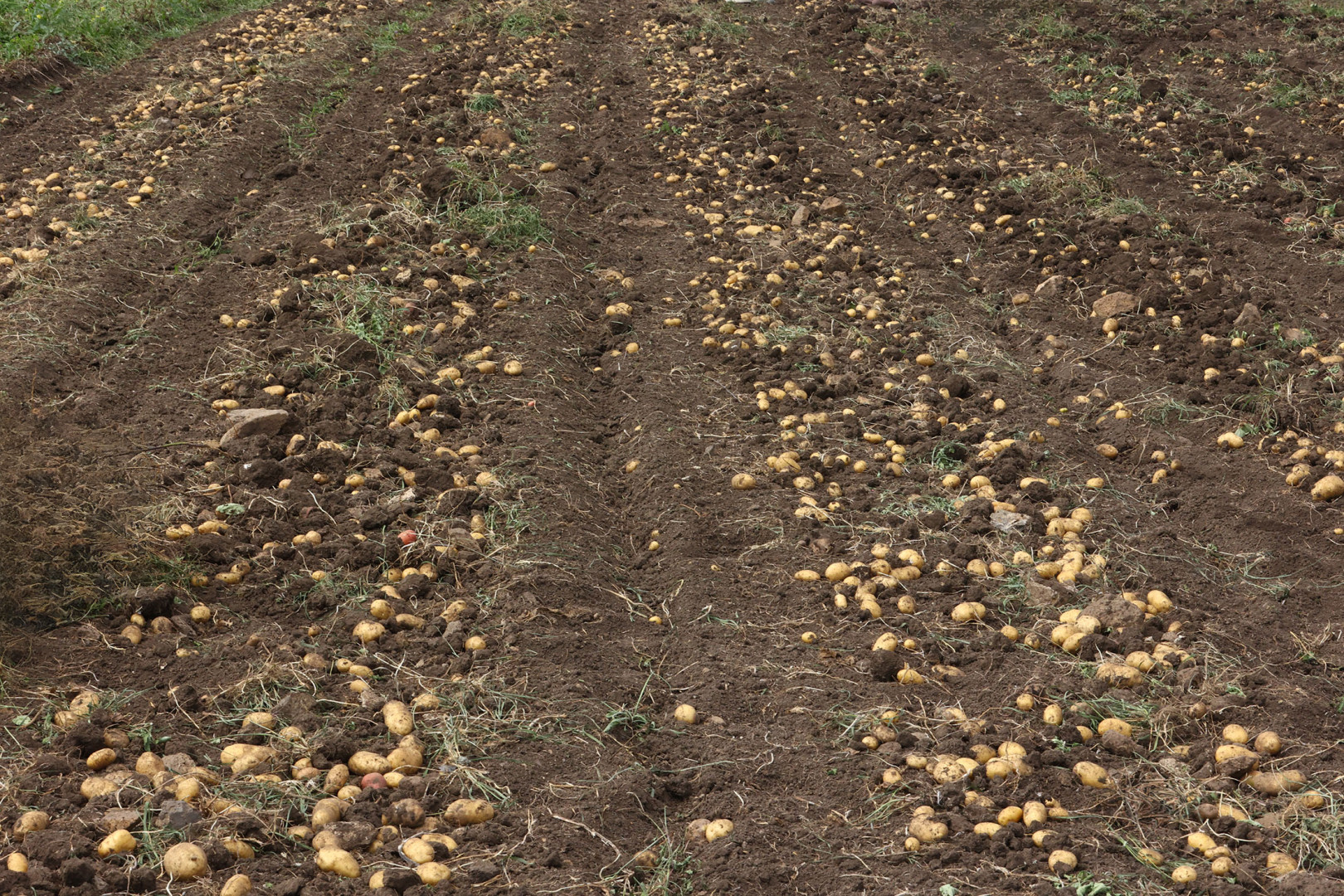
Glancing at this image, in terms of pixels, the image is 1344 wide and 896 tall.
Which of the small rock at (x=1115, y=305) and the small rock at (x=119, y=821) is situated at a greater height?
the small rock at (x=119, y=821)

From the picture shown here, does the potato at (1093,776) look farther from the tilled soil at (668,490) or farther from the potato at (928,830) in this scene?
the potato at (928,830)

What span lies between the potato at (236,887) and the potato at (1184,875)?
1.99 m

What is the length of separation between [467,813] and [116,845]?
74 centimetres

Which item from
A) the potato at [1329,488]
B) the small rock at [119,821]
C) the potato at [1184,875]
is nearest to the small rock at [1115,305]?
the potato at [1329,488]

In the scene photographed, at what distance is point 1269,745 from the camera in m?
2.53

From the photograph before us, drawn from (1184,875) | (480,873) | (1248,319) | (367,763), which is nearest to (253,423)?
(367,763)

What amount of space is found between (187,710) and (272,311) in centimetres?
238

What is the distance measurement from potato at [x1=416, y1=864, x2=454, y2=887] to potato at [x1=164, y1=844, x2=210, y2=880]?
0.45 metres

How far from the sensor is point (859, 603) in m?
3.20

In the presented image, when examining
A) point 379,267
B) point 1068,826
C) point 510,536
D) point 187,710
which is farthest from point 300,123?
point 1068,826

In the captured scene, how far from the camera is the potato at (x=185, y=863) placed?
2.12 meters

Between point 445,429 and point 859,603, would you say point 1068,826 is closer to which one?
point 859,603

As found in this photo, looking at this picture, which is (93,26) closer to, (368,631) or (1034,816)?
(368,631)

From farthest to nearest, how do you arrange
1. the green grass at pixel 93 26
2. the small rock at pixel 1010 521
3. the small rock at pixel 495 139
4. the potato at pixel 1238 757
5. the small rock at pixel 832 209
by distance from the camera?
1. the green grass at pixel 93 26
2. the small rock at pixel 495 139
3. the small rock at pixel 832 209
4. the small rock at pixel 1010 521
5. the potato at pixel 1238 757
